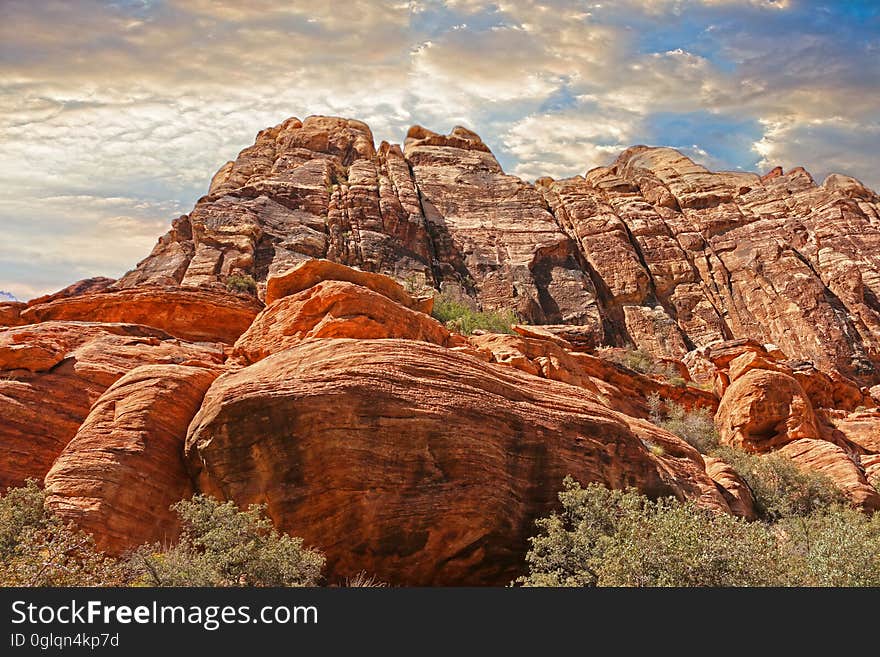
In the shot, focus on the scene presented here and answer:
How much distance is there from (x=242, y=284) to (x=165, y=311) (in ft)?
92.6

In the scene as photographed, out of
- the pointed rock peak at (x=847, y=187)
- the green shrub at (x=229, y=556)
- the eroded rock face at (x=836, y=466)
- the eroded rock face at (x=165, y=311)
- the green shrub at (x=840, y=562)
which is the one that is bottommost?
the eroded rock face at (x=836, y=466)

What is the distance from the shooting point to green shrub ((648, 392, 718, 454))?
30.0m

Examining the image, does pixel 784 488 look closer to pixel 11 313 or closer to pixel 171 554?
pixel 171 554

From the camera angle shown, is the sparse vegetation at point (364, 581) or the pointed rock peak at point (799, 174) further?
the pointed rock peak at point (799, 174)

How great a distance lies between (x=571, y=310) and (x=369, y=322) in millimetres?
51948

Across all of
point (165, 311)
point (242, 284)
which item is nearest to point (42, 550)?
point (165, 311)

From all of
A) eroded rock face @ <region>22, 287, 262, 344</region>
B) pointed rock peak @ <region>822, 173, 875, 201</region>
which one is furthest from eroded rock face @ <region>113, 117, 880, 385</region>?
eroded rock face @ <region>22, 287, 262, 344</region>

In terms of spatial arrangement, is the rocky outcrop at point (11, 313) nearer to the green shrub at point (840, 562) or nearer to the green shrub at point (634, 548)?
the green shrub at point (634, 548)

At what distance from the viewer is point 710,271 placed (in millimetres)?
77750

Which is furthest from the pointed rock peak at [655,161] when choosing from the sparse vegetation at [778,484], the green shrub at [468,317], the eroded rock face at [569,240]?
the sparse vegetation at [778,484]

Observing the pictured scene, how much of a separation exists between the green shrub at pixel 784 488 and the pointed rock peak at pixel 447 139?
71.1m

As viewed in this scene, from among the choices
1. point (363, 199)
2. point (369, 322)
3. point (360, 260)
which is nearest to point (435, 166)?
point (363, 199)

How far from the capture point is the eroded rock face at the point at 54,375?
52.7 feet

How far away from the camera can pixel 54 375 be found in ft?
59.0
